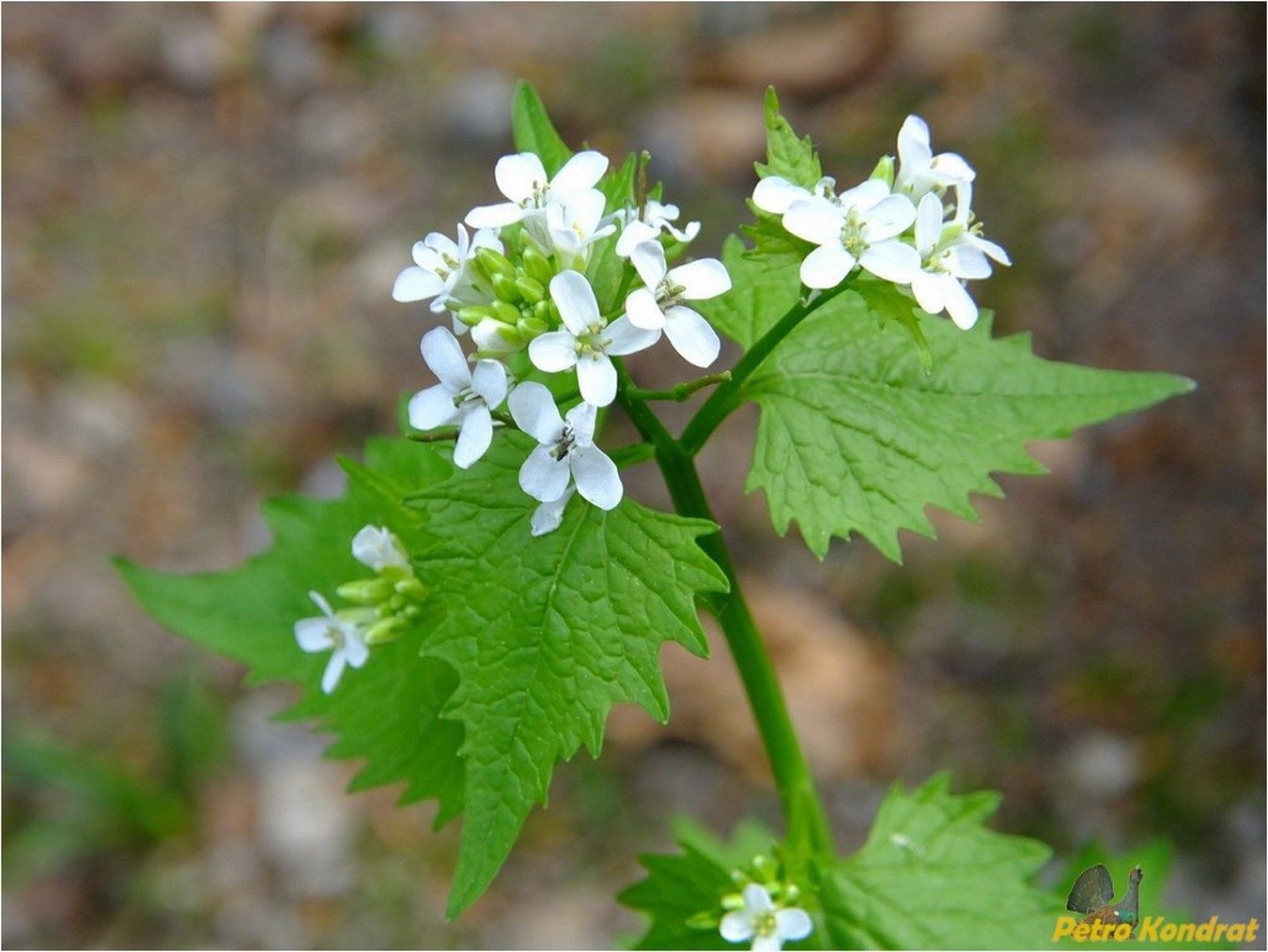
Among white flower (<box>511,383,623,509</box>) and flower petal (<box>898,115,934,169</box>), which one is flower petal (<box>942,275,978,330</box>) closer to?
flower petal (<box>898,115,934,169</box>)

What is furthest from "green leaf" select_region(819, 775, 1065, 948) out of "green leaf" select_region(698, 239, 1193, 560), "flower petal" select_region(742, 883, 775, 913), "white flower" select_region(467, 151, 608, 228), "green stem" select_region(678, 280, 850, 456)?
"white flower" select_region(467, 151, 608, 228)

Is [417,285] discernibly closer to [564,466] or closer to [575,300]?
[575,300]

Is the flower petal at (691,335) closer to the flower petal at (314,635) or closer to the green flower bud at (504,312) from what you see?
the green flower bud at (504,312)

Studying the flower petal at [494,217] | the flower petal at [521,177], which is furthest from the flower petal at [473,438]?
the flower petal at [521,177]

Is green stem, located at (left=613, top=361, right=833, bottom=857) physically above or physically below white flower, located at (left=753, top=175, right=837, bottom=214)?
below

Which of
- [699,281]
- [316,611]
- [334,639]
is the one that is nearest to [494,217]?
[699,281]

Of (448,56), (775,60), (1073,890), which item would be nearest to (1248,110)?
(775,60)
